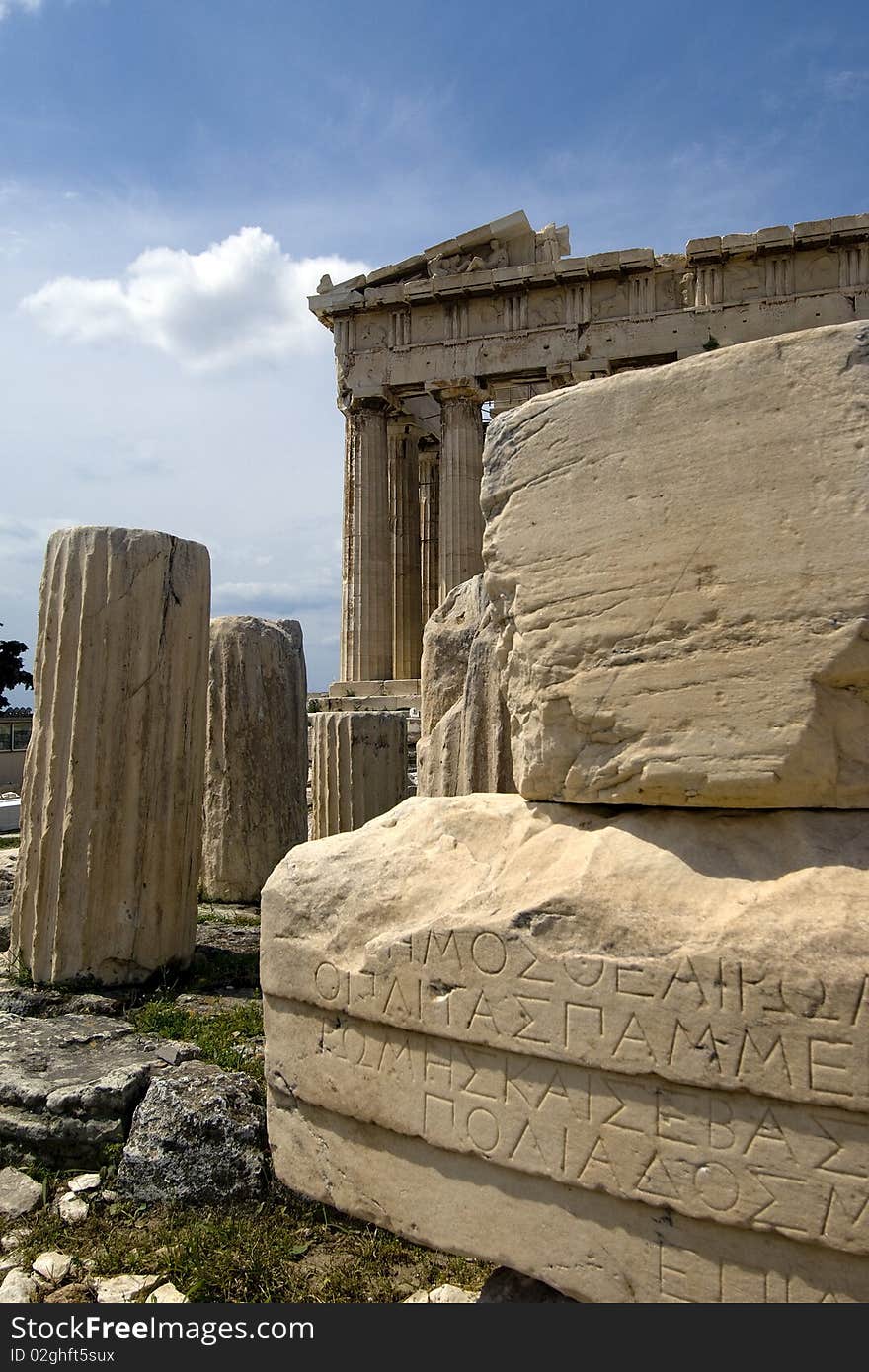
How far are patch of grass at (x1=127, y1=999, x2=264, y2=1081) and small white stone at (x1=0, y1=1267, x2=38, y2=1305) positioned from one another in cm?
89

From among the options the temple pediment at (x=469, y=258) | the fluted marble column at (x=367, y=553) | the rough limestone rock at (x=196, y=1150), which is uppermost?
the temple pediment at (x=469, y=258)

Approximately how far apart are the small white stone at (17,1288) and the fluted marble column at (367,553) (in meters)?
16.7

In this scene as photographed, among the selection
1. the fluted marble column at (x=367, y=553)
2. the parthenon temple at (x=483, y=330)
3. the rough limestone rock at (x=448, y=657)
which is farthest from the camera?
the fluted marble column at (x=367, y=553)

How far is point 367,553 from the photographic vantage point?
63.3 ft

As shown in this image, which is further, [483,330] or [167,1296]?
[483,330]

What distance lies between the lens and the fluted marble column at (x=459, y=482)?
738 inches

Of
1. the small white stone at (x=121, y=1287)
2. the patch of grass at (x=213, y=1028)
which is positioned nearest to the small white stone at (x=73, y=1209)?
the small white stone at (x=121, y=1287)

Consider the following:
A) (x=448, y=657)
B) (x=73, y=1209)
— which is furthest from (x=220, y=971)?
(x=448, y=657)

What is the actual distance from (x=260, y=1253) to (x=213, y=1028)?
→ 53.7 inches

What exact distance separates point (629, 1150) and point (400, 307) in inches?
763

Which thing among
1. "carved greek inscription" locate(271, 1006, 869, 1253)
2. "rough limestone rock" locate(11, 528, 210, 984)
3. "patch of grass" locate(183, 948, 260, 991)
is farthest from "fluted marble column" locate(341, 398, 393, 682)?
"carved greek inscription" locate(271, 1006, 869, 1253)

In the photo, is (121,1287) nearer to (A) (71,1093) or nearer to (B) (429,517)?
(A) (71,1093)

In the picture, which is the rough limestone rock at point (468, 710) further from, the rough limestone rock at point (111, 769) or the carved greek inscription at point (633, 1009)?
the rough limestone rock at point (111, 769)

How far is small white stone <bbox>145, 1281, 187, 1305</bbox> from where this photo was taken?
2.26m
